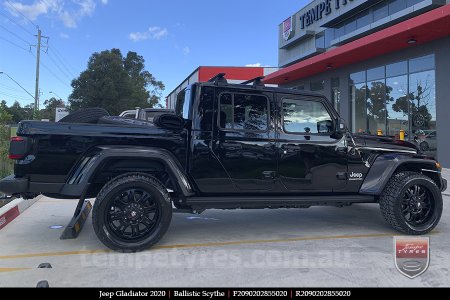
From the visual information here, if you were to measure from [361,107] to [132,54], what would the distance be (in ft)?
207

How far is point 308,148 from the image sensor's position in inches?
217

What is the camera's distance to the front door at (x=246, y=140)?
520 centimetres

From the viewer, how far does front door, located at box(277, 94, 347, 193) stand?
214 inches

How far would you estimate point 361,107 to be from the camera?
62.4ft

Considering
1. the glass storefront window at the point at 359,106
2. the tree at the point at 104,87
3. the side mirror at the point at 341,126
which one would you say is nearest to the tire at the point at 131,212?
the side mirror at the point at 341,126

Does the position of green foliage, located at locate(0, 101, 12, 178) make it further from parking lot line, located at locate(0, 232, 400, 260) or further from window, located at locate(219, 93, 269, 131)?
window, located at locate(219, 93, 269, 131)

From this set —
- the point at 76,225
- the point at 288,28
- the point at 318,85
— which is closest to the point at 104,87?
the point at 288,28

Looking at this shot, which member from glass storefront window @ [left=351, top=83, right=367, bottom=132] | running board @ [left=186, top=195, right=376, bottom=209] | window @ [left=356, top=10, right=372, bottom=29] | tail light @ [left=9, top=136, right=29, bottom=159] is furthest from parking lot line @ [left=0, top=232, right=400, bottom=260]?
window @ [left=356, top=10, right=372, bottom=29]

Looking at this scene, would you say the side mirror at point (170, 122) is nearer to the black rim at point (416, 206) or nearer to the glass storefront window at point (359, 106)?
the black rim at point (416, 206)

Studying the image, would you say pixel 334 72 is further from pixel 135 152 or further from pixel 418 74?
pixel 135 152

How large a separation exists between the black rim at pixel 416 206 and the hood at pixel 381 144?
0.58 meters

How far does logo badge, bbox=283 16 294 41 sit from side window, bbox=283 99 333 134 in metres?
23.2
